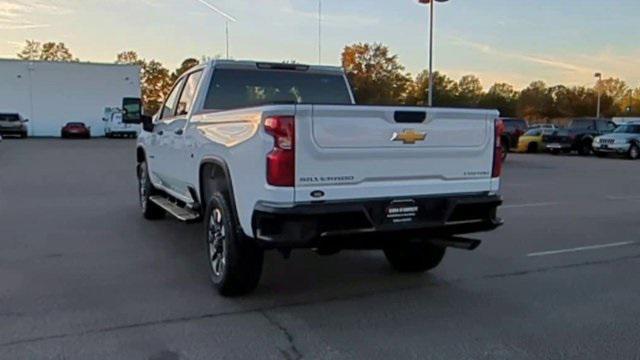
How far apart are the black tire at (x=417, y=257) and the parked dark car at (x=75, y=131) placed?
43.8 m

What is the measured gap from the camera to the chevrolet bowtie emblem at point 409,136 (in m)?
4.43

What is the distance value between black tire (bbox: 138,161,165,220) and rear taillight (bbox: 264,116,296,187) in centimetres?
478

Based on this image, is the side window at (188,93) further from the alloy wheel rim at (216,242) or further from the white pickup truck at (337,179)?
the alloy wheel rim at (216,242)

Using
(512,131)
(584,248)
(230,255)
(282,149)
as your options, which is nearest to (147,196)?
(230,255)

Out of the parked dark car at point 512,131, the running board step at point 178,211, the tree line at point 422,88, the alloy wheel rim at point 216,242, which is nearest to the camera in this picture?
the alloy wheel rim at point 216,242

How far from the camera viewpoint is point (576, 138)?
29188 mm

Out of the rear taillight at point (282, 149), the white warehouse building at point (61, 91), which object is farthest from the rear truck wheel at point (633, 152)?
the white warehouse building at point (61, 91)

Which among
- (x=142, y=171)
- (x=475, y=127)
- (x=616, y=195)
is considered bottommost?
(x=616, y=195)

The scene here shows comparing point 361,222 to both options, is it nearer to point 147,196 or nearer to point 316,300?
point 316,300

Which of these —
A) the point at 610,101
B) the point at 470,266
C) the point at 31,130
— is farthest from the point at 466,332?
the point at 610,101

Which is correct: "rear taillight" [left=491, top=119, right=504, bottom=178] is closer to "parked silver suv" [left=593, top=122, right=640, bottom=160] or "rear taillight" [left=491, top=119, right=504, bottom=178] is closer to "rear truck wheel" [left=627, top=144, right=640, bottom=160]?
"parked silver suv" [left=593, top=122, right=640, bottom=160]

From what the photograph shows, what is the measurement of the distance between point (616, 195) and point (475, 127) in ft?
30.6

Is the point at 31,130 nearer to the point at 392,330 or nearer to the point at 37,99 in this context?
the point at 37,99

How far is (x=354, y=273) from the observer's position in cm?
586
